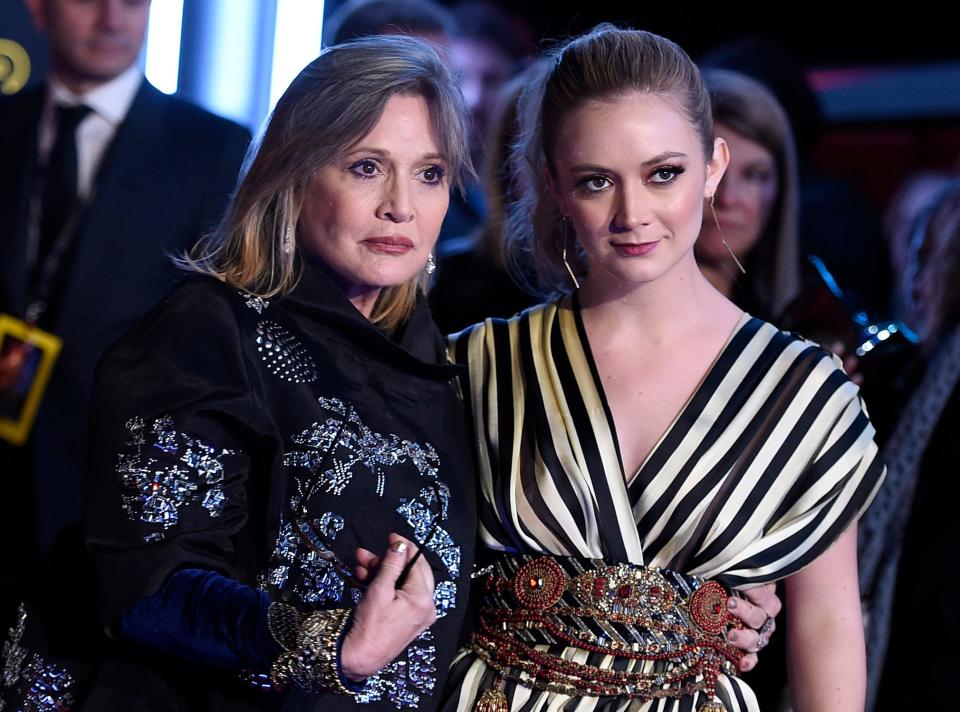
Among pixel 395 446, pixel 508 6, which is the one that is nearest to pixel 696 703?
pixel 395 446

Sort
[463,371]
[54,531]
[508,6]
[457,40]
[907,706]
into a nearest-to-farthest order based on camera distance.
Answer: [463,371], [54,531], [907,706], [457,40], [508,6]

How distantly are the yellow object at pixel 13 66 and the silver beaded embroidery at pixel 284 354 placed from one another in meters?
0.81

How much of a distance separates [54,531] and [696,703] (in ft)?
3.70

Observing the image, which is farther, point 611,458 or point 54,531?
point 54,531

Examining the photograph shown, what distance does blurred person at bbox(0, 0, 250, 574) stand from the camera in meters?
2.17

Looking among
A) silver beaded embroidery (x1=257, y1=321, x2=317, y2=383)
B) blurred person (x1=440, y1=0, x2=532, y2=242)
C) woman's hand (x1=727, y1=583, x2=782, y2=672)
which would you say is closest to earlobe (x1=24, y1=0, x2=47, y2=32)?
silver beaded embroidery (x1=257, y1=321, x2=317, y2=383)

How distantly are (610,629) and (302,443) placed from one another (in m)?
0.48

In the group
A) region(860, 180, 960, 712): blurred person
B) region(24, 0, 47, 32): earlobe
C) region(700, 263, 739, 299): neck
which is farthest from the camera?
region(700, 263, 739, 299): neck

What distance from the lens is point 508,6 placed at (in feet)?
17.1

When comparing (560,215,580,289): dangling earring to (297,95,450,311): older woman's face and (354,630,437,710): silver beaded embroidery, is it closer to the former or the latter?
(297,95,450,311): older woman's face

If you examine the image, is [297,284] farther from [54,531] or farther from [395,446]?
[54,531]

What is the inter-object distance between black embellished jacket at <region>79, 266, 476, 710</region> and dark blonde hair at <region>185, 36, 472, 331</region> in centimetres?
6

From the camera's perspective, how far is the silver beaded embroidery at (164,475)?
1.54 m

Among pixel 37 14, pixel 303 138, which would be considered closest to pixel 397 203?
pixel 303 138
